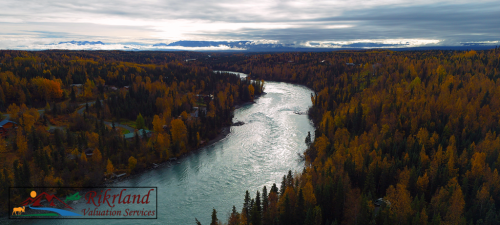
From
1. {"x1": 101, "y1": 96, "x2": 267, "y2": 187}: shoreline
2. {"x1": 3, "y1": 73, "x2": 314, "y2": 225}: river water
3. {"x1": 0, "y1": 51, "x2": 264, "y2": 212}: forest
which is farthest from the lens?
{"x1": 101, "y1": 96, "x2": 267, "y2": 187}: shoreline

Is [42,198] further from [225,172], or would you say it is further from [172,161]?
[225,172]

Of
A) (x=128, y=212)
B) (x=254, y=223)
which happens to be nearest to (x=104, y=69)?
(x=128, y=212)

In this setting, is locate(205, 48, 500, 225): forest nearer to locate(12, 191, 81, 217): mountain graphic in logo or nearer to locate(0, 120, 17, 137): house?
locate(12, 191, 81, 217): mountain graphic in logo

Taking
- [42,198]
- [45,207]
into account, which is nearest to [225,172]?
[45,207]

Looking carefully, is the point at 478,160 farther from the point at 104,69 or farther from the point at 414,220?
the point at 104,69

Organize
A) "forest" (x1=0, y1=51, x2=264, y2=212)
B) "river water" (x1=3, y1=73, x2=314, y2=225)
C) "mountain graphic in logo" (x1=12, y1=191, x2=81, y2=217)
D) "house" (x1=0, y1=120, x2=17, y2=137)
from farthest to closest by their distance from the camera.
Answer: "house" (x1=0, y1=120, x2=17, y2=137)
"forest" (x1=0, y1=51, x2=264, y2=212)
"river water" (x1=3, y1=73, x2=314, y2=225)
"mountain graphic in logo" (x1=12, y1=191, x2=81, y2=217)

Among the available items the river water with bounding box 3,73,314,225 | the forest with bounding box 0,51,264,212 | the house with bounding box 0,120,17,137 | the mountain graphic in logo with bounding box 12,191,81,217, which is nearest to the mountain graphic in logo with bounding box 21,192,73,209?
the mountain graphic in logo with bounding box 12,191,81,217
